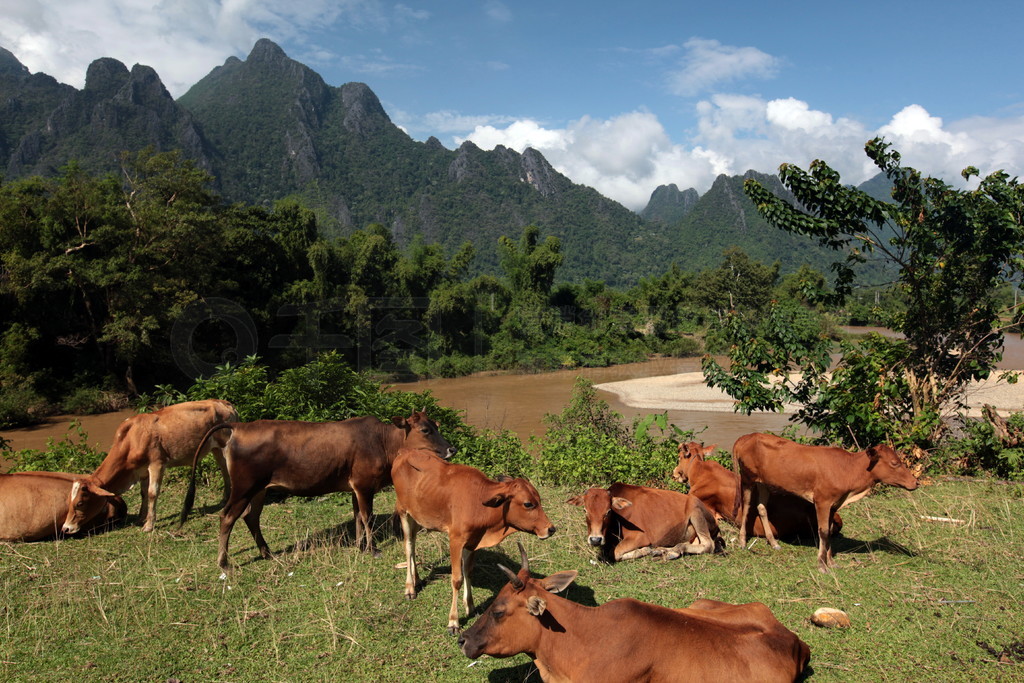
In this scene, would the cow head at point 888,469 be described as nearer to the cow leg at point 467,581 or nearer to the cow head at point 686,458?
the cow head at point 686,458

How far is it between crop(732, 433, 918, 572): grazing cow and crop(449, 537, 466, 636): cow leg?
3223mm

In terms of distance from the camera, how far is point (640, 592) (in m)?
5.68

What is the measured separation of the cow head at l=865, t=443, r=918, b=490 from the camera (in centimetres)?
626

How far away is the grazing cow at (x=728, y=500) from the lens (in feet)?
22.8

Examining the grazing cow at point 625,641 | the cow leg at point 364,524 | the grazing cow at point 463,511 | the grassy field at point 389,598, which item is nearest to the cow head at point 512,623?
the grazing cow at point 625,641

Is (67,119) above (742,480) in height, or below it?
above

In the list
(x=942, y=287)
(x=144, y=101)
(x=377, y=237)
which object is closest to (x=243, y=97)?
(x=144, y=101)

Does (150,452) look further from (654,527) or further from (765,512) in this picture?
(765,512)

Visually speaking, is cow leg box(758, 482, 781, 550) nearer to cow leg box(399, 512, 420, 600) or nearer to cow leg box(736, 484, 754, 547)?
cow leg box(736, 484, 754, 547)

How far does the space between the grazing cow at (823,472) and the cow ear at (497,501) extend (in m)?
2.92

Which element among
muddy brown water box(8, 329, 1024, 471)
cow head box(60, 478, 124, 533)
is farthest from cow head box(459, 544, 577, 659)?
muddy brown water box(8, 329, 1024, 471)

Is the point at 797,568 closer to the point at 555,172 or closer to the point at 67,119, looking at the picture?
the point at 67,119

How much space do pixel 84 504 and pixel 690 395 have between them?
90.8 ft

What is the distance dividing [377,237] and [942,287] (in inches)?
1237
